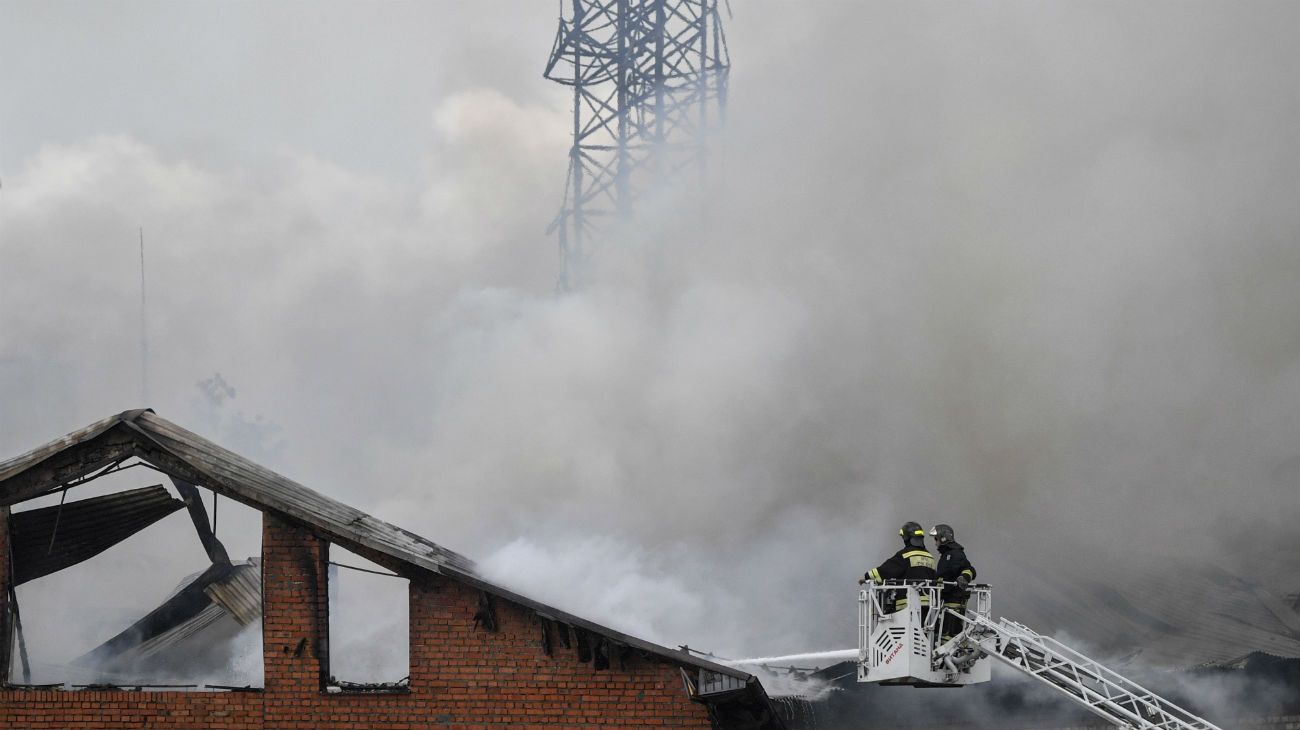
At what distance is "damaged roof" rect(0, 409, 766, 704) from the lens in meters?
10.5

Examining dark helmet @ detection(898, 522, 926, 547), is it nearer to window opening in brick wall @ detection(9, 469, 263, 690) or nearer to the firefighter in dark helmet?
the firefighter in dark helmet

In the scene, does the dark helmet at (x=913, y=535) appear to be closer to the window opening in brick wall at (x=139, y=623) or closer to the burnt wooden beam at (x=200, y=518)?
the window opening in brick wall at (x=139, y=623)

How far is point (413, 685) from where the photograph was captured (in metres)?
10.6

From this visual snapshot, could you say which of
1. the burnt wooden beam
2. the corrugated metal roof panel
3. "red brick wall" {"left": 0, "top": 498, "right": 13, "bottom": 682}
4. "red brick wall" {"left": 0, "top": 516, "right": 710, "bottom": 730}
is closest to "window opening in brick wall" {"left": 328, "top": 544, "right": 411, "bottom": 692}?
"red brick wall" {"left": 0, "top": 516, "right": 710, "bottom": 730}

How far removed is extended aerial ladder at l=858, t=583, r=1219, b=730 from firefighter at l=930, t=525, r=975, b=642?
3cm

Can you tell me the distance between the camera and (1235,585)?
1550 cm

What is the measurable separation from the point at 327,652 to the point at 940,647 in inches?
188

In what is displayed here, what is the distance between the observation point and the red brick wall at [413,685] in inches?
410

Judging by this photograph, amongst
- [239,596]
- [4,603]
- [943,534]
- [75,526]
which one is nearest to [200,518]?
[239,596]

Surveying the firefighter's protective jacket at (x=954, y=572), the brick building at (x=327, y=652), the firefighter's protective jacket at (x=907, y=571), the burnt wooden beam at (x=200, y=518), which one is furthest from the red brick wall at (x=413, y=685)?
the firefighter's protective jacket at (x=954, y=572)

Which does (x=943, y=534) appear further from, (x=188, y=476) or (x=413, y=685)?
(x=188, y=476)

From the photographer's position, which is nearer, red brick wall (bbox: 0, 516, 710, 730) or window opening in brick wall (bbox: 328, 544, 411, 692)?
red brick wall (bbox: 0, 516, 710, 730)

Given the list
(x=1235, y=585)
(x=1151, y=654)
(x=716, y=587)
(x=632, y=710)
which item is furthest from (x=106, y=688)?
(x=1235, y=585)

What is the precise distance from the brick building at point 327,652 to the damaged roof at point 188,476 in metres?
0.01
